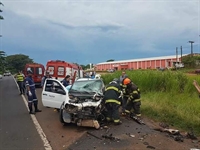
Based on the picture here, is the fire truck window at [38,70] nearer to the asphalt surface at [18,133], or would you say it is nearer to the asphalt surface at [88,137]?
the asphalt surface at [18,133]

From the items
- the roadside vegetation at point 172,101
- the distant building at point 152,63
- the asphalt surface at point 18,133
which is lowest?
the asphalt surface at point 18,133

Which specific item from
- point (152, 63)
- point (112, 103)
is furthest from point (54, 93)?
point (152, 63)

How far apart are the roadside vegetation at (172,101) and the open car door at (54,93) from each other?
3420mm

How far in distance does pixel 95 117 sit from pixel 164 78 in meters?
7.95

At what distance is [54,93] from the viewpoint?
32.5ft

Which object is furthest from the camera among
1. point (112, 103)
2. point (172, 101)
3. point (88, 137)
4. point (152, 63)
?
point (152, 63)

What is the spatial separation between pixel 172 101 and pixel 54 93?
5000mm

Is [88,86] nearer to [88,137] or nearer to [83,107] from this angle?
[83,107]

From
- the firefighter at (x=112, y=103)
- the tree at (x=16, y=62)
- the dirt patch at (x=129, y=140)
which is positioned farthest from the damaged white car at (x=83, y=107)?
the tree at (x=16, y=62)

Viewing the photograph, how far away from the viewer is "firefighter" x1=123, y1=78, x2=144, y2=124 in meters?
9.82

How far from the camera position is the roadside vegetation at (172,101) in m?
8.84

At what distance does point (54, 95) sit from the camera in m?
9.88

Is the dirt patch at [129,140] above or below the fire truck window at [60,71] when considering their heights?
below

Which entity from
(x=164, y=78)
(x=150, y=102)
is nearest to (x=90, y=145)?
(x=150, y=102)
